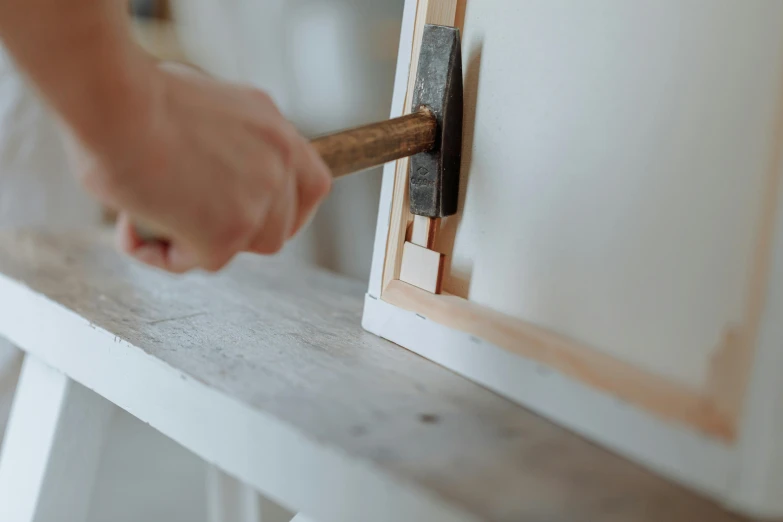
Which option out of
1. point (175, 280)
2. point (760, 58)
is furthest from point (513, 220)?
point (175, 280)

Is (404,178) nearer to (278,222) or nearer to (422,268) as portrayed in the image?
(422,268)

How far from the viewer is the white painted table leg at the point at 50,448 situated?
57 centimetres

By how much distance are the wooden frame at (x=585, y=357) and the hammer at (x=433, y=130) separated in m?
0.02

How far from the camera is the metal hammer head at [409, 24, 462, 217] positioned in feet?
1.56

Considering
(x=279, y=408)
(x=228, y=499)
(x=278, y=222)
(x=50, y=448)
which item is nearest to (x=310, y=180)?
(x=278, y=222)

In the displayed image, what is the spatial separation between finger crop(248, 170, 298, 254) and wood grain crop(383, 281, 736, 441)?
0.14 meters

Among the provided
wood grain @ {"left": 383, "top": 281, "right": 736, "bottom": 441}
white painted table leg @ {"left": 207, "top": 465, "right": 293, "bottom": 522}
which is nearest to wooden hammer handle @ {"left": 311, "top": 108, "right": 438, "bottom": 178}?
wood grain @ {"left": 383, "top": 281, "right": 736, "bottom": 441}

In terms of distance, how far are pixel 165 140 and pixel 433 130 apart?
0.21m

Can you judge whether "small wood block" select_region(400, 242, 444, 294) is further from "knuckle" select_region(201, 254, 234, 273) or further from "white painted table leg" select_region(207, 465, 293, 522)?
"white painted table leg" select_region(207, 465, 293, 522)

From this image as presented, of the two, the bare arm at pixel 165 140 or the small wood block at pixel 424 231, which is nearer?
the bare arm at pixel 165 140

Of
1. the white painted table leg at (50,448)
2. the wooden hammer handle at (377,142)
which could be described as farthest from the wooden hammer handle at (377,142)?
the white painted table leg at (50,448)

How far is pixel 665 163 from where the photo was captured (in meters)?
0.39

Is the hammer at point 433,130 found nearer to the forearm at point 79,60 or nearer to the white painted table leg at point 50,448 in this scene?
the forearm at point 79,60

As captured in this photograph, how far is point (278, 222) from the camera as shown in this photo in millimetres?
363
